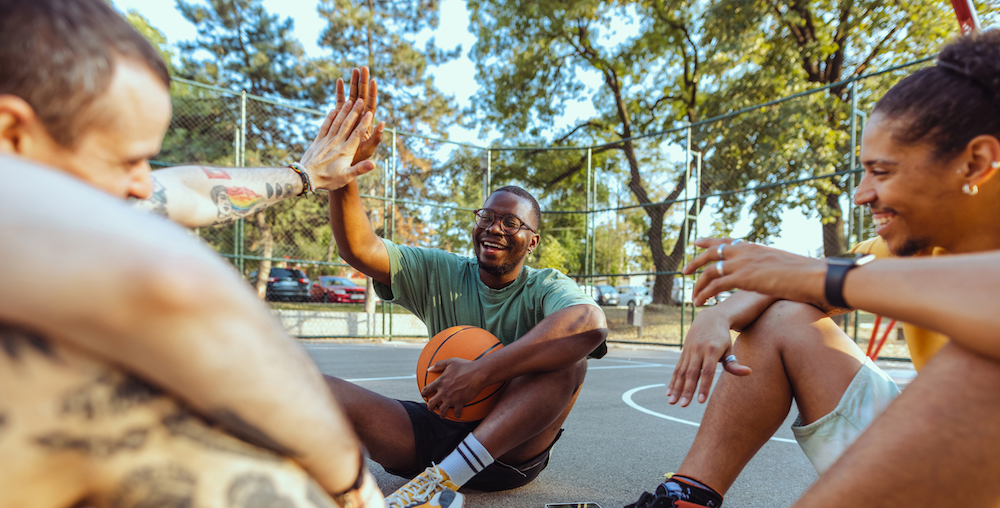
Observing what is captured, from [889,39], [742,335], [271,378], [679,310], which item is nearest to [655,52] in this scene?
[889,39]

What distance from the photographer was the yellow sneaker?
1.96 m

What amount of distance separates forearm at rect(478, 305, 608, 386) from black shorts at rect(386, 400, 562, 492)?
1.06ft

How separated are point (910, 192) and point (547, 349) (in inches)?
51.8

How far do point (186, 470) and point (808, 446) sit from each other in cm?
185

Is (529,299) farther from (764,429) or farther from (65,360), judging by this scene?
(65,360)

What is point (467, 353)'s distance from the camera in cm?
252

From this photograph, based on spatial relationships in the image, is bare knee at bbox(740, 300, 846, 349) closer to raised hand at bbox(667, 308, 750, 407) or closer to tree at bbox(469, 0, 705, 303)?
raised hand at bbox(667, 308, 750, 407)

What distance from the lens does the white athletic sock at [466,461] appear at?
7.14ft

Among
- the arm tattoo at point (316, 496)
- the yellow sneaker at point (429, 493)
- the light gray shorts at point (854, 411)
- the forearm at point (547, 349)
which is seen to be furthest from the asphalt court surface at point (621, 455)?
the arm tattoo at point (316, 496)

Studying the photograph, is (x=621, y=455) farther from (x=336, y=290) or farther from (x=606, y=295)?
(x=606, y=295)

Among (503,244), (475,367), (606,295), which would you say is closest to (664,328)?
(606,295)

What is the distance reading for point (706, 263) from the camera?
154 centimetres

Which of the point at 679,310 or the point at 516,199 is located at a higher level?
the point at 516,199

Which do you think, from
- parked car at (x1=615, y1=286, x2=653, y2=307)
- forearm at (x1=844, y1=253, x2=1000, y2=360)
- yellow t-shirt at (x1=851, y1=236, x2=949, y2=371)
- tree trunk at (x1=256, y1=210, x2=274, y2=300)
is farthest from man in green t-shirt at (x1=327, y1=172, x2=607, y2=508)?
parked car at (x1=615, y1=286, x2=653, y2=307)
